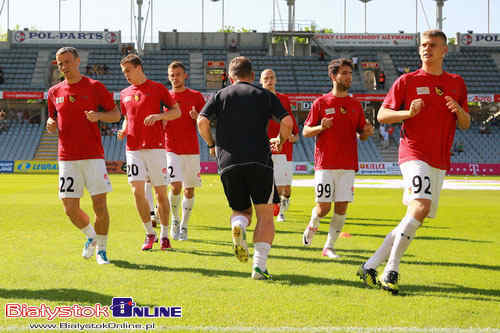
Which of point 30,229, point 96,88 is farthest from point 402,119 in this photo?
point 30,229

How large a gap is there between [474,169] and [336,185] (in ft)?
116

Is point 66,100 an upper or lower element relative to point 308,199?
upper

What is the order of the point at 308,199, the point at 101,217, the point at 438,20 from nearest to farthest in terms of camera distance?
1. the point at 101,217
2. the point at 308,199
3. the point at 438,20

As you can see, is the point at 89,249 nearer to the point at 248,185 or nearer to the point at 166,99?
the point at 166,99

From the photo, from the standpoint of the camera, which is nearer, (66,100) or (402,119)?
(402,119)

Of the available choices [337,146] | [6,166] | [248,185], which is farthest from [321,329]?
[6,166]

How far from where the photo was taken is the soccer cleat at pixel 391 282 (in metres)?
4.84

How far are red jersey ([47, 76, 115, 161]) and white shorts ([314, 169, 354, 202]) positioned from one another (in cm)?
271

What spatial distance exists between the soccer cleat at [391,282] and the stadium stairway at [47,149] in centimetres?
4173

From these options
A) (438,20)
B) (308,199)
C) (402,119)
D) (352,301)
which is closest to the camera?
(352,301)

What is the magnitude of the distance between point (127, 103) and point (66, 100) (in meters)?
1.16

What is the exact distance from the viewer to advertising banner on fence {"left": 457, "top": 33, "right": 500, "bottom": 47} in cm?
5866

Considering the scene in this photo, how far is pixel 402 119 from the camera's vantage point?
505 centimetres

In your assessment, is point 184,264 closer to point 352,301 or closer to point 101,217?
point 101,217
